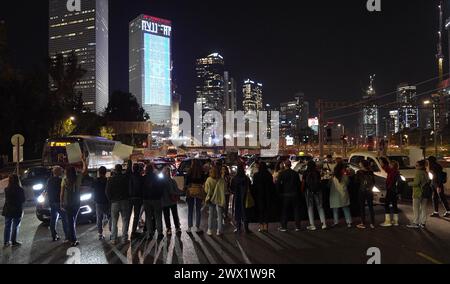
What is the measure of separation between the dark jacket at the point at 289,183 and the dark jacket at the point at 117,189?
390 centimetres

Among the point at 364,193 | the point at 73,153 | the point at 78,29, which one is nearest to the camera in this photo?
the point at 364,193

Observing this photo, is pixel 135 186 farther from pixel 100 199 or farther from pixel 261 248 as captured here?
pixel 261 248

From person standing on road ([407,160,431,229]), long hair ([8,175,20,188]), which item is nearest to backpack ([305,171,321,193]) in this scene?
person standing on road ([407,160,431,229])

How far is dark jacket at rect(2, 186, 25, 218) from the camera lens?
991cm

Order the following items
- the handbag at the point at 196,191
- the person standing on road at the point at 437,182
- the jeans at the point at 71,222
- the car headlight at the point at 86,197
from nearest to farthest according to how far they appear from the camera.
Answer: the jeans at the point at 71,222, the handbag at the point at 196,191, the car headlight at the point at 86,197, the person standing on road at the point at 437,182

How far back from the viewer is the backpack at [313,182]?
10.9 meters

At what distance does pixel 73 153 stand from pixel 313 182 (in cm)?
2044

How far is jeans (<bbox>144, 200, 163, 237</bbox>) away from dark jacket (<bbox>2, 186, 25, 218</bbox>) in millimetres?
2987

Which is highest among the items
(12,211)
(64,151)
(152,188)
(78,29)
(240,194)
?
(78,29)

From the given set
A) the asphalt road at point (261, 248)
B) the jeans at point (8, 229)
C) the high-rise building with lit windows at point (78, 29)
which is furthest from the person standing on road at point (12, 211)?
the high-rise building with lit windows at point (78, 29)

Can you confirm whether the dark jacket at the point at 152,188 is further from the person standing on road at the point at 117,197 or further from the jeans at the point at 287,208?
the jeans at the point at 287,208

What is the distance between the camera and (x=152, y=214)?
10406 millimetres

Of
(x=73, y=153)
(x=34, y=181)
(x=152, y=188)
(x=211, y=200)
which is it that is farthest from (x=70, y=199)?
(x=73, y=153)
